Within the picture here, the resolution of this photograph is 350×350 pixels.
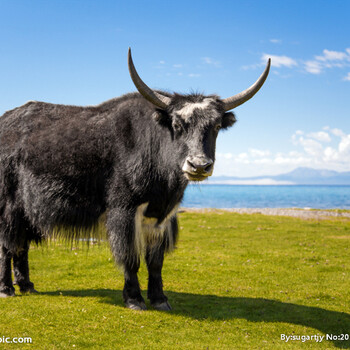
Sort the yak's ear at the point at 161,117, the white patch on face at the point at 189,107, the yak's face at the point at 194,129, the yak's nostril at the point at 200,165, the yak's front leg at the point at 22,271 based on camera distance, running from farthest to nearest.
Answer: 1. the yak's front leg at the point at 22,271
2. the yak's ear at the point at 161,117
3. the white patch on face at the point at 189,107
4. the yak's face at the point at 194,129
5. the yak's nostril at the point at 200,165

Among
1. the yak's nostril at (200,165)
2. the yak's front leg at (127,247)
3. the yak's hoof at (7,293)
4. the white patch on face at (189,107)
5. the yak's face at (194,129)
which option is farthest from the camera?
the yak's hoof at (7,293)

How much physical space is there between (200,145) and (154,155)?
2.89 feet

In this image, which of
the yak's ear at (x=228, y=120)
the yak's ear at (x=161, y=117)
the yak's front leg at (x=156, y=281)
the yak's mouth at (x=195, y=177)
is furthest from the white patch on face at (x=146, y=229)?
the yak's ear at (x=228, y=120)

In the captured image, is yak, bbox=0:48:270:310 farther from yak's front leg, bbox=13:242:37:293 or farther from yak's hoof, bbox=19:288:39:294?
yak's hoof, bbox=19:288:39:294

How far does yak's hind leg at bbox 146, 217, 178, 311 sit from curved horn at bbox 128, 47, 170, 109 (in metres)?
1.94

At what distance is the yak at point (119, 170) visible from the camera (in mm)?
5766

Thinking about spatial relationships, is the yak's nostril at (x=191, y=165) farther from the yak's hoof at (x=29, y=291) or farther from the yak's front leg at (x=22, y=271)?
the yak's hoof at (x=29, y=291)

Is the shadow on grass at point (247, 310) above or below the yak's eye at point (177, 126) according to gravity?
below

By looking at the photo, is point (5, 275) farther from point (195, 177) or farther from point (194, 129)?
point (194, 129)

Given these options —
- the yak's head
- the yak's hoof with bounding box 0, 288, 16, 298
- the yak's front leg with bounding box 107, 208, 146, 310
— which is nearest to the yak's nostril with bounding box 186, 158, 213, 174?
the yak's head

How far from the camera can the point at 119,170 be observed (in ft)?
20.1

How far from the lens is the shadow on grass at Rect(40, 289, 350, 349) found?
6.18m

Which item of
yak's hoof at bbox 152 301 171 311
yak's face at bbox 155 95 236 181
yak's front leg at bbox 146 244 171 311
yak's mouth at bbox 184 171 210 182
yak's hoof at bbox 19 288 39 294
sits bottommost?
yak's hoof at bbox 19 288 39 294

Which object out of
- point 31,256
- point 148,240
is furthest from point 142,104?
point 31,256
